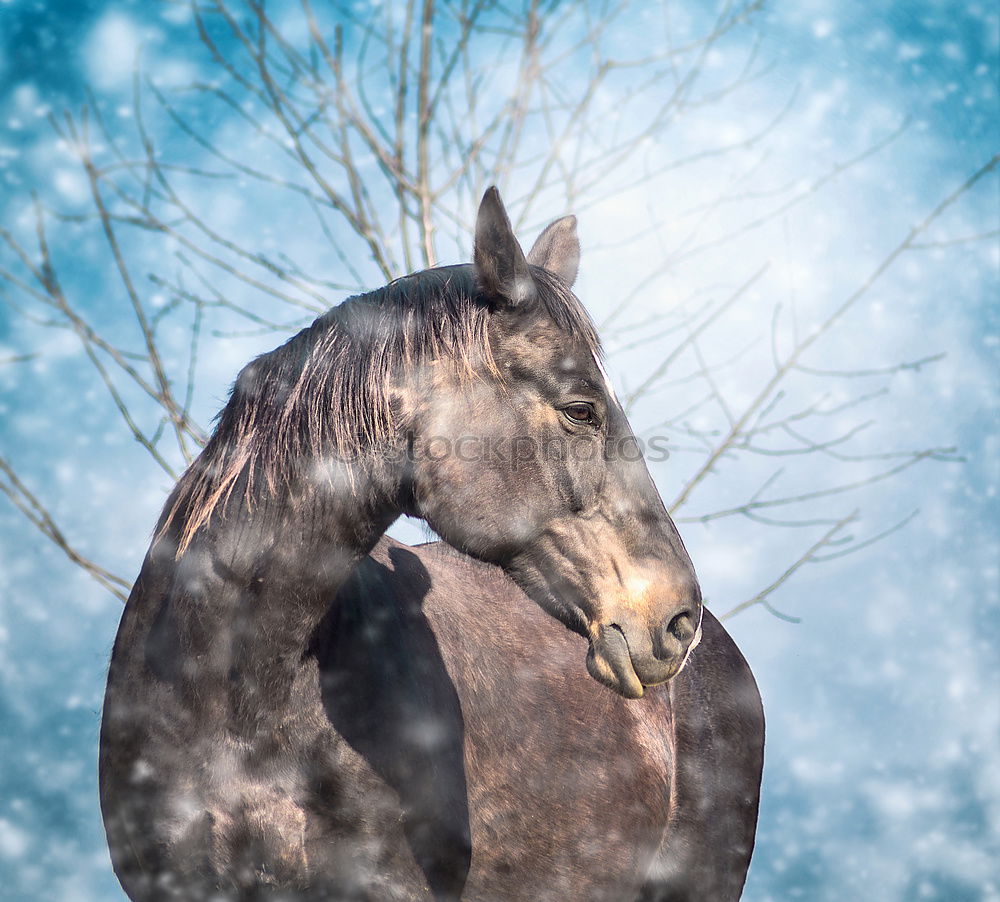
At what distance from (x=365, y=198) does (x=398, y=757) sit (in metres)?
3.33

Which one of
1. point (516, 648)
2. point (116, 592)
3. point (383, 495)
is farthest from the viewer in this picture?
point (116, 592)

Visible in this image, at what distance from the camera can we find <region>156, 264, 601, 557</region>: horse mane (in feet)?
8.99

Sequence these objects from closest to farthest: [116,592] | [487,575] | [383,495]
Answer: [383,495], [487,575], [116,592]

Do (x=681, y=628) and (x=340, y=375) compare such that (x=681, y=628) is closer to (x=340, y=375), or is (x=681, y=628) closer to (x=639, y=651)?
(x=639, y=651)

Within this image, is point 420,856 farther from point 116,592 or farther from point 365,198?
point 365,198

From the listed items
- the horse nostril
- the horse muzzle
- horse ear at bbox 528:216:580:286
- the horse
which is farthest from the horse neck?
horse ear at bbox 528:216:580:286

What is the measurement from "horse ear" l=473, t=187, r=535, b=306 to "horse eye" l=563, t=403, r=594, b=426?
0.33 metres

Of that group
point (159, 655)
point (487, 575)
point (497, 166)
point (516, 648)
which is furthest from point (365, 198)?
point (159, 655)

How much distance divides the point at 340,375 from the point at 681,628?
114 cm

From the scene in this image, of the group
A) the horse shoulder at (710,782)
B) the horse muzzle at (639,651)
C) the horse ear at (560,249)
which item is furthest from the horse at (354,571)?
the horse shoulder at (710,782)

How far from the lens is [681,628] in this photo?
266 centimetres

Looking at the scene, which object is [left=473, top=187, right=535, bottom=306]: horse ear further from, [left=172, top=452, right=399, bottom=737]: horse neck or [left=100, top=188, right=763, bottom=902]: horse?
[left=172, top=452, right=399, bottom=737]: horse neck

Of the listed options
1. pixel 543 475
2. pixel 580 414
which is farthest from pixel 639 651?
pixel 580 414

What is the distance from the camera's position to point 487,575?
4.22m
